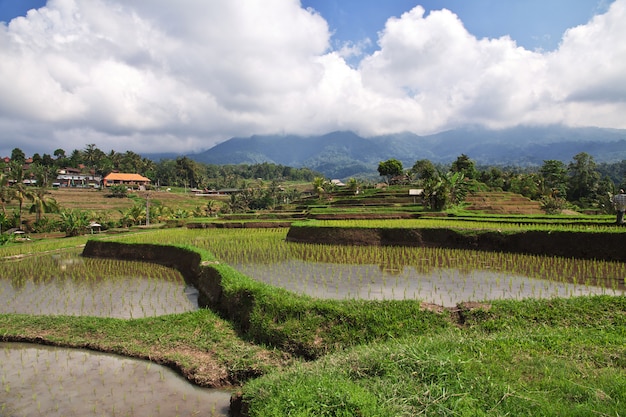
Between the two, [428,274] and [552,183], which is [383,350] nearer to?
[428,274]

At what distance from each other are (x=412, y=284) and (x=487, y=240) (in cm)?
777

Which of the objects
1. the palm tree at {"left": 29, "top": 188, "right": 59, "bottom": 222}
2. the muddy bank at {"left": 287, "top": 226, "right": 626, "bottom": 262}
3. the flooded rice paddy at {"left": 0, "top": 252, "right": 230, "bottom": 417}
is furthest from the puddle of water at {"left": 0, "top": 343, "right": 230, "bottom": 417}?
the palm tree at {"left": 29, "top": 188, "right": 59, "bottom": 222}

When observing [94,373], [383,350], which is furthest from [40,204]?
[383,350]

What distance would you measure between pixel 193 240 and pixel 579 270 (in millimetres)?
20453

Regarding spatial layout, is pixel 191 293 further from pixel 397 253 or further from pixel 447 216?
pixel 447 216

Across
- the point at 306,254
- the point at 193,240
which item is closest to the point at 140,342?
the point at 306,254

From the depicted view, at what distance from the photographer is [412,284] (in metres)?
11.9

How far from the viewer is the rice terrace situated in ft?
14.2

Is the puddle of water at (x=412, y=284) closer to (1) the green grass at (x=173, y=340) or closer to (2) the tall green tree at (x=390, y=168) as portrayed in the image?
(1) the green grass at (x=173, y=340)

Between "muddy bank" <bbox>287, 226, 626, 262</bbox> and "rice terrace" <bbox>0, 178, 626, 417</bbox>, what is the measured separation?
0.24 feet

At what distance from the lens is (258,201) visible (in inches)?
2758

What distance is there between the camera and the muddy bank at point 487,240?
14.4 metres

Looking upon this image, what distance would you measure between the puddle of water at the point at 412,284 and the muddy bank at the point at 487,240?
4423 mm

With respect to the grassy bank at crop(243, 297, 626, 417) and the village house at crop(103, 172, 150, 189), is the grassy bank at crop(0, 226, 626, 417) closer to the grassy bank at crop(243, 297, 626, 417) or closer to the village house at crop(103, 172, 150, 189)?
the grassy bank at crop(243, 297, 626, 417)
